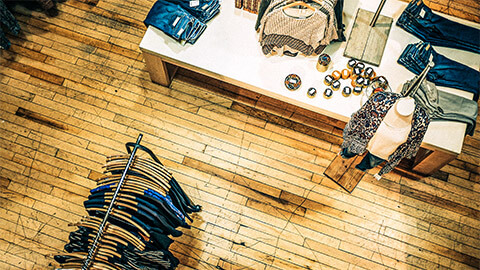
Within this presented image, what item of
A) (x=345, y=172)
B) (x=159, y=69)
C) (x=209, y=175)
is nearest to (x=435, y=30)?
(x=345, y=172)

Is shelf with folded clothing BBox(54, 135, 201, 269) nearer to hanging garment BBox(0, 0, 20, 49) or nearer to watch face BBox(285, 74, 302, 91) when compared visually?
watch face BBox(285, 74, 302, 91)

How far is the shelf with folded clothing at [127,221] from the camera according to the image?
2.54m

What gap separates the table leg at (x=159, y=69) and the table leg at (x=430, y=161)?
265cm

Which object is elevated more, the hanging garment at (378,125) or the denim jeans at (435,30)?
the denim jeans at (435,30)

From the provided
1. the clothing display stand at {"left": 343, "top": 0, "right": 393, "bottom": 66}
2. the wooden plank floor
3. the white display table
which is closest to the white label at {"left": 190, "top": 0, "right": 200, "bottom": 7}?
the white display table

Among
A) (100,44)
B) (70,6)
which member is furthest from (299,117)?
(70,6)

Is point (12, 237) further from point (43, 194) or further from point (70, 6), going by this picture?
point (70, 6)

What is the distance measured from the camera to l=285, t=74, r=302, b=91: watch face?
3527 millimetres

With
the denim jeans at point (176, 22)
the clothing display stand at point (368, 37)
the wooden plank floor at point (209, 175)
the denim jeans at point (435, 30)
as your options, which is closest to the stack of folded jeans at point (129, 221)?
the wooden plank floor at point (209, 175)

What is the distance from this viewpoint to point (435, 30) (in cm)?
374

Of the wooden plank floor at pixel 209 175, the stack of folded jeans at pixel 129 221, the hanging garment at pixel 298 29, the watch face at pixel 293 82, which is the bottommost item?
the stack of folded jeans at pixel 129 221

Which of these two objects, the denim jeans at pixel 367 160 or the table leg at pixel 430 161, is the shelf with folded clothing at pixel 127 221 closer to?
the denim jeans at pixel 367 160

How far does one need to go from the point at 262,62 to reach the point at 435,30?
172 centimetres

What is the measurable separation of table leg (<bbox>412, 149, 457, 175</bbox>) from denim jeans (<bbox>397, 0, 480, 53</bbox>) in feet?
3.63
